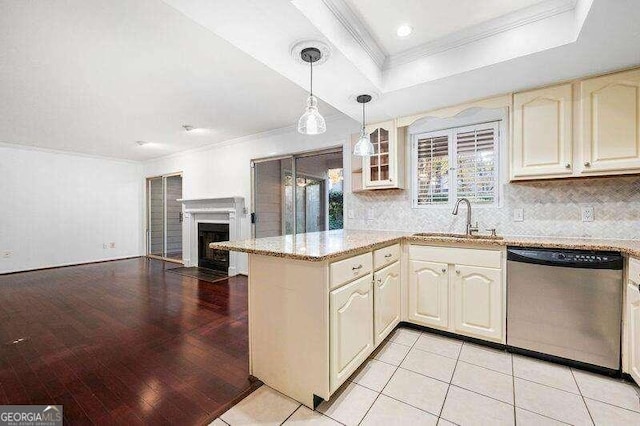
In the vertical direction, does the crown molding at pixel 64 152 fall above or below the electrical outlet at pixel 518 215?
above

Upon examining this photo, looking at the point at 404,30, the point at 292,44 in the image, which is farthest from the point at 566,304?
the point at 292,44

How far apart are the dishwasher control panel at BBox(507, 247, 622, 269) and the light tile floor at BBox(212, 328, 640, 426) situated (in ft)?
2.46

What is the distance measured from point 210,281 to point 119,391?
2.67 meters

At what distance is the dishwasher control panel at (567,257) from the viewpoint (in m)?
1.81

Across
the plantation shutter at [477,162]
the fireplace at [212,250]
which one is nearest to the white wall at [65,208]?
the fireplace at [212,250]

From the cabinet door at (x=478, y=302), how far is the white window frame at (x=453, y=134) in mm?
815

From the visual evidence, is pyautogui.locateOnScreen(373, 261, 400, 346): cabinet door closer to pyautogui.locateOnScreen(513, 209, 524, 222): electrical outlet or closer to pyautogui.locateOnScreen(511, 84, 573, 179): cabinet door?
pyautogui.locateOnScreen(513, 209, 524, 222): electrical outlet

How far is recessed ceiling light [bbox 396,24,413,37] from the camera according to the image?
76.2 inches

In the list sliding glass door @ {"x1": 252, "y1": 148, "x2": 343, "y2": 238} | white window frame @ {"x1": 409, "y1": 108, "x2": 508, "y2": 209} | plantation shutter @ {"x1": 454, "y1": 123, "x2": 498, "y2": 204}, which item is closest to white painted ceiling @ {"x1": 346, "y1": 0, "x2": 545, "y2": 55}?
white window frame @ {"x1": 409, "y1": 108, "x2": 508, "y2": 209}

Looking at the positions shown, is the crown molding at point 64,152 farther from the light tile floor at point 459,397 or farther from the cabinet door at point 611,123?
the cabinet door at point 611,123

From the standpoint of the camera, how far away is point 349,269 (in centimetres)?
169

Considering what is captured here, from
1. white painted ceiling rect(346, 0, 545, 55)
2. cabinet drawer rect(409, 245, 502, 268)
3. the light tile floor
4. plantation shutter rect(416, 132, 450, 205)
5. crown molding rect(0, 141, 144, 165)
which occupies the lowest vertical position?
the light tile floor

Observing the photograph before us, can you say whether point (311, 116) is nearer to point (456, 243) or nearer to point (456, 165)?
point (456, 243)
